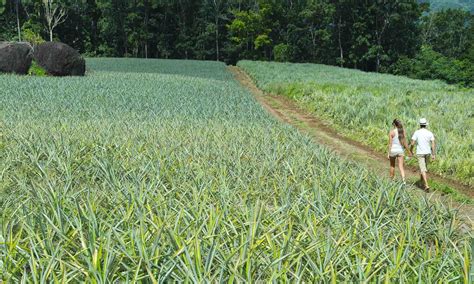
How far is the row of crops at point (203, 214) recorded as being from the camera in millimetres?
3102

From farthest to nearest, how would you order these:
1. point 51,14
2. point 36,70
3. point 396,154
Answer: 1. point 51,14
2. point 36,70
3. point 396,154

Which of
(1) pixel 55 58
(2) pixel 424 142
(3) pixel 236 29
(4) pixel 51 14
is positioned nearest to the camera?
(2) pixel 424 142

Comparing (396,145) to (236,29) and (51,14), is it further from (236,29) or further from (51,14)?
(51,14)

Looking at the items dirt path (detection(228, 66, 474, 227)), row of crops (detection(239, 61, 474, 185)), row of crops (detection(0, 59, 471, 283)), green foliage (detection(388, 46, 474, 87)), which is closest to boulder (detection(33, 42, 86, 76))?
dirt path (detection(228, 66, 474, 227))

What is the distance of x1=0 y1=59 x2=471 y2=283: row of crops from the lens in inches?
122

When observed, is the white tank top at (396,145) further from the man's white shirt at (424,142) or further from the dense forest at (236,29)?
the dense forest at (236,29)

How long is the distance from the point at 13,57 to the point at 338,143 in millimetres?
22764

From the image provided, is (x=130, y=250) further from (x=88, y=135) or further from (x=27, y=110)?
(x=27, y=110)

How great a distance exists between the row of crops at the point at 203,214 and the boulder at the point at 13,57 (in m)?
20.8

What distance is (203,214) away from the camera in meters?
3.96

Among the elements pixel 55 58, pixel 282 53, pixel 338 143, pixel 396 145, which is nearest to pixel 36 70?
pixel 55 58

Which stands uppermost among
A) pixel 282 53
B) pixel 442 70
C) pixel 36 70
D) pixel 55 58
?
pixel 282 53

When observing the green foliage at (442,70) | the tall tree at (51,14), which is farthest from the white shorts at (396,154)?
the tall tree at (51,14)

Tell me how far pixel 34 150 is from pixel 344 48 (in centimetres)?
6676
